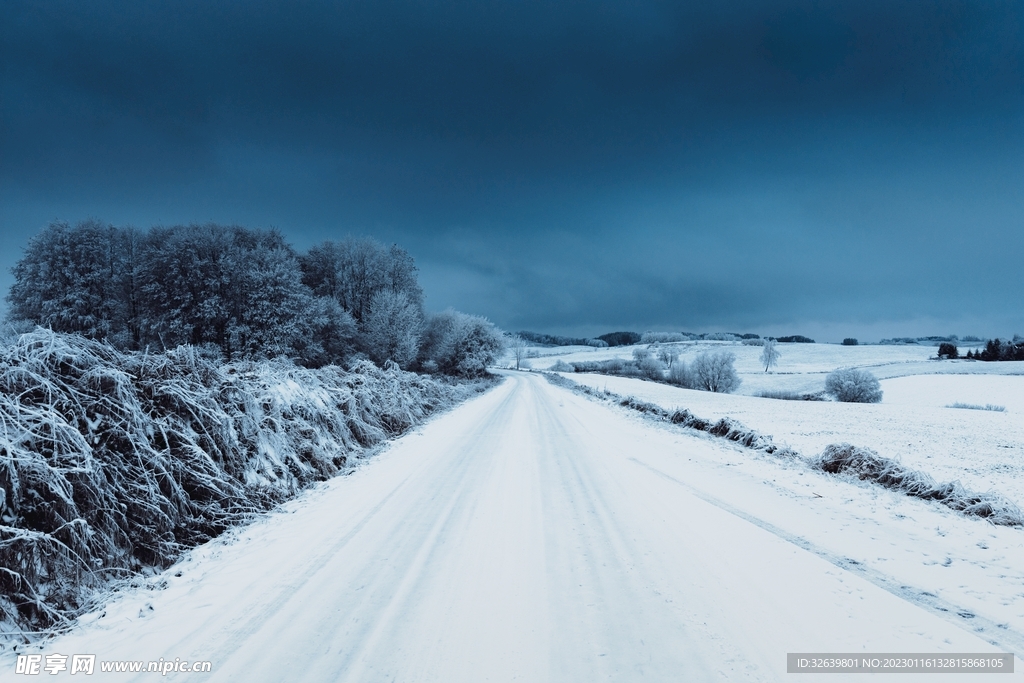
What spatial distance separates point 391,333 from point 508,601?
3311cm

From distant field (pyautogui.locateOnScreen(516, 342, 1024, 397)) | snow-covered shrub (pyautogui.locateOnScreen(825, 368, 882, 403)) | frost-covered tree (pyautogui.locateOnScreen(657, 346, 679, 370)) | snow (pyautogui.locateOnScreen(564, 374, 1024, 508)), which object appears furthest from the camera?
frost-covered tree (pyautogui.locateOnScreen(657, 346, 679, 370))

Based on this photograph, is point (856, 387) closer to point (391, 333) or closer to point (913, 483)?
point (913, 483)

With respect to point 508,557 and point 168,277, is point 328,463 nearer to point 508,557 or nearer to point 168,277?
point 508,557

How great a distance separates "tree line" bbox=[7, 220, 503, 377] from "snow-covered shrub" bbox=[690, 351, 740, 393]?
32.4m

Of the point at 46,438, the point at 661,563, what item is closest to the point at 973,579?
the point at 661,563

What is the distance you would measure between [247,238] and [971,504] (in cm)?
4015

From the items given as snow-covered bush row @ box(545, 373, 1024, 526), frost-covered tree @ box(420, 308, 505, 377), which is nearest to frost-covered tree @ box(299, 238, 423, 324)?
frost-covered tree @ box(420, 308, 505, 377)

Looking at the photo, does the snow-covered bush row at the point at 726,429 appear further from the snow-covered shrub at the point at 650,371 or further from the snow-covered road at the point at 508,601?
the snow-covered shrub at the point at 650,371

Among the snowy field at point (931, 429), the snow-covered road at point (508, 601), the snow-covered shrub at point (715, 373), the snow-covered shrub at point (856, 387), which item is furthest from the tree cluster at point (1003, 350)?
the snow-covered road at point (508, 601)

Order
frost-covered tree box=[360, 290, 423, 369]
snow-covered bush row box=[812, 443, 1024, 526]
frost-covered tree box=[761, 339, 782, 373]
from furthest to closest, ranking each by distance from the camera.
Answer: frost-covered tree box=[761, 339, 782, 373] → frost-covered tree box=[360, 290, 423, 369] → snow-covered bush row box=[812, 443, 1024, 526]

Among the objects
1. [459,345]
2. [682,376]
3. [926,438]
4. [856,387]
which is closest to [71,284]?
[459,345]

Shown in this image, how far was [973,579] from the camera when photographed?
3506 mm

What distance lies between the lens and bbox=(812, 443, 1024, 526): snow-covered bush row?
195 inches

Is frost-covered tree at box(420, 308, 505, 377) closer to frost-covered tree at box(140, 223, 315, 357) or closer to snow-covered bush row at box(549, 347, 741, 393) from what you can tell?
frost-covered tree at box(140, 223, 315, 357)
